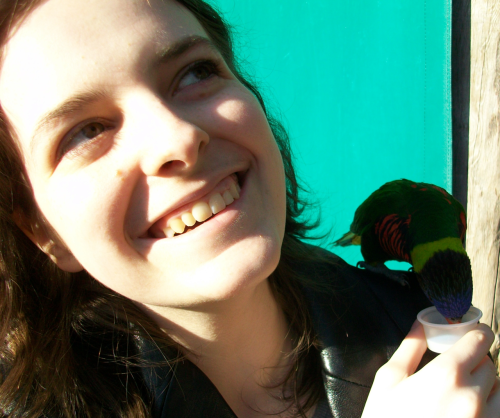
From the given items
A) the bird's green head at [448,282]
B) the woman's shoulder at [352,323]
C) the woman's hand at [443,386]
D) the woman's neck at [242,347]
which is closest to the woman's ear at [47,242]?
the woman's neck at [242,347]

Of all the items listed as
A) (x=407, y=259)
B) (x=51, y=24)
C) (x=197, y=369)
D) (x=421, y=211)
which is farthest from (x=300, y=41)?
(x=197, y=369)

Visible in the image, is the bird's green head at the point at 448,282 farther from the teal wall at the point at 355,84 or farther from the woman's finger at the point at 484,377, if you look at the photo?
the teal wall at the point at 355,84

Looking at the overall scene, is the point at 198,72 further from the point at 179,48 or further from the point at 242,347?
the point at 242,347

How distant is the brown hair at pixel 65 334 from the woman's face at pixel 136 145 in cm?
12

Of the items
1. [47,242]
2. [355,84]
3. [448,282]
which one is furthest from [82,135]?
[355,84]

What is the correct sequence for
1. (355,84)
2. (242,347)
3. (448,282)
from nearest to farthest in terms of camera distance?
(242,347) < (448,282) < (355,84)

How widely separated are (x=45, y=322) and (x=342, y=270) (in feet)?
2.59

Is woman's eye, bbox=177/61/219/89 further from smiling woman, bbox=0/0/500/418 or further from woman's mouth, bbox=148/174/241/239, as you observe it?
woman's mouth, bbox=148/174/241/239

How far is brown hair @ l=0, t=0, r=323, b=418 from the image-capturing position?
79 cm

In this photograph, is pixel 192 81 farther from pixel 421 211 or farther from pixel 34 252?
pixel 421 211

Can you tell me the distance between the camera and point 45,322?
34.9 inches

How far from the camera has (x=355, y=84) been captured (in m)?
1.95

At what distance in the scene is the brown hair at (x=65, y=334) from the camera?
79cm

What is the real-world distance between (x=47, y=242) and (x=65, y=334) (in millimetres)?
224
